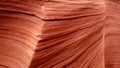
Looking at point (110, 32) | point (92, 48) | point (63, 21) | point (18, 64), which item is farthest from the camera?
point (110, 32)

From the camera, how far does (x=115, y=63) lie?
1.36 meters

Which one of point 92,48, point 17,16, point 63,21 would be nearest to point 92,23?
point 92,48

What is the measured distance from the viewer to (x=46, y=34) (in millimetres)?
812

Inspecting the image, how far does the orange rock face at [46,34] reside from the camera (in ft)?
2.62

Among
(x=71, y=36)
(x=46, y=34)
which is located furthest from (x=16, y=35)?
(x=71, y=36)

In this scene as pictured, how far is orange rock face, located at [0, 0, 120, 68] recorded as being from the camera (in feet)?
2.62

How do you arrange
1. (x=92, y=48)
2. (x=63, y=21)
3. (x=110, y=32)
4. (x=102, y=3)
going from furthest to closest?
(x=110, y=32) → (x=102, y=3) → (x=92, y=48) → (x=63, y=21)

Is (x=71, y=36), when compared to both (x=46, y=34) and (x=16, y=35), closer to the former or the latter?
(x=46, y=34)

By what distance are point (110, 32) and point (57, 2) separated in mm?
593

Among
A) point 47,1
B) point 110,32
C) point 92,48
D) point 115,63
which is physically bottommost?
point 115,63

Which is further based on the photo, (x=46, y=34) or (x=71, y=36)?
(x=71, y=36)

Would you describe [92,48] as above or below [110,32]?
below

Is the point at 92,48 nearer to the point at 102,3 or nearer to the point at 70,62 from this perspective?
the point at 70,62

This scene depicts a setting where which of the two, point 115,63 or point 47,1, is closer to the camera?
point 47,1
